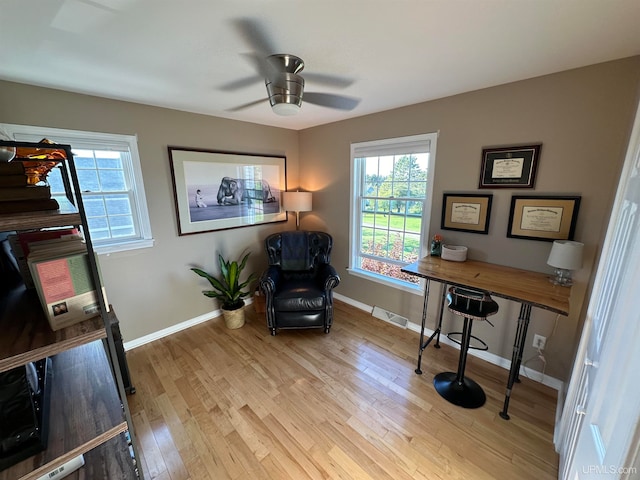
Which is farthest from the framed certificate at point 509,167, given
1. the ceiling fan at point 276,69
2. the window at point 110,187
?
the window at point 110,187

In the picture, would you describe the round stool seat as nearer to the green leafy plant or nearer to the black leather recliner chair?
the black leather recliner chair

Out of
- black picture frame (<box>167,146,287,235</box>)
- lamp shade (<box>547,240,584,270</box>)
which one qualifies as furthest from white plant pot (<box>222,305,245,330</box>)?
lamp shade (<box>547,240,584,270</box>)

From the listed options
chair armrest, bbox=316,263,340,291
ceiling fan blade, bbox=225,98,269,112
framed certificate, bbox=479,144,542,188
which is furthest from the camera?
chair armrest, bbox=316,263,340,291

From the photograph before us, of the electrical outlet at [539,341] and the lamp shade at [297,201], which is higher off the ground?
the lamp shade at [297,201]

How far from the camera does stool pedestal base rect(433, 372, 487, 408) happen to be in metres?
1.86

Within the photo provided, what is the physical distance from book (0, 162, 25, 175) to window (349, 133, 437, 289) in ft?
8.39

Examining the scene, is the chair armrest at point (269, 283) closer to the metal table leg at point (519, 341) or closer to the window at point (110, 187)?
the window at point (110, 187)

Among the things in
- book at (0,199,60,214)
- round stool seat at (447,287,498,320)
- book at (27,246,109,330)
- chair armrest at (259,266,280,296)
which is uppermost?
book at (0,199,60,214)

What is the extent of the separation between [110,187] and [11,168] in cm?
179

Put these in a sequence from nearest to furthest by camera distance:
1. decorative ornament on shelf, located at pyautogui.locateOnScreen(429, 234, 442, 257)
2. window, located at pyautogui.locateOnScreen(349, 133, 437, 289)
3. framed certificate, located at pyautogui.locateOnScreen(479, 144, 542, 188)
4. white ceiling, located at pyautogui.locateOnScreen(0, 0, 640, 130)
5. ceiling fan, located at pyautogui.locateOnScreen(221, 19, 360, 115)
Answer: white ceiling, located at pyautogui.locateOnScreen(0, 0, 640, 130) → ceiling fan, located at pyautogui.locateOnScreen(221, 19, 360, 115) → framed certificate, located at pyautogui.locateOnScreen(479, 144, 542, 188) → decorative ornament on shelf, located at pyautogui.locateOnScreen(429, 234, 442, 257) → window, located at pyautogui.locateOnScreen(349, 133, 437, 289)

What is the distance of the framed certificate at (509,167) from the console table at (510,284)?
669 mm

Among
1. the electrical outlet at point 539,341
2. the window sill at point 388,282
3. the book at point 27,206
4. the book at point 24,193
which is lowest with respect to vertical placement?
the electrical outlet at point 539,341

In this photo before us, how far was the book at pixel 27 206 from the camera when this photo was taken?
0.74 meters

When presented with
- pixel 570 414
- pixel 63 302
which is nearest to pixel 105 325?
pixel 63 302
